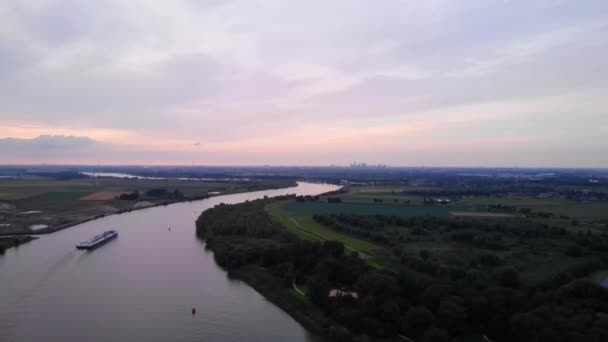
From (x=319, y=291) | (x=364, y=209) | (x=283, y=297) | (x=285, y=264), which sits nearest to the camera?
(x=319, y=291)

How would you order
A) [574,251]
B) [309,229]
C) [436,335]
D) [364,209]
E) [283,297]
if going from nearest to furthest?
[436,335] < [283,297] < [574,251] < [309,229] < [364,209]

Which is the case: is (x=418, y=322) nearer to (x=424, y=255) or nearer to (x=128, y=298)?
(x=424, y=255)

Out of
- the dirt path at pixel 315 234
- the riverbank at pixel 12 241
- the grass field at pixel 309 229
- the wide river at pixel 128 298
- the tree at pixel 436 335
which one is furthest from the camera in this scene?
the riverbank at pixel 12 241

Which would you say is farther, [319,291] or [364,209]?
[364,209]

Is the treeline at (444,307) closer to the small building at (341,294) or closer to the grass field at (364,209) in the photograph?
the small building at (341,294)

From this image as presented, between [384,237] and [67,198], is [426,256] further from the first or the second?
[67,198]

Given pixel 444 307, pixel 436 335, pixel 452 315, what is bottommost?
pixel 436 335

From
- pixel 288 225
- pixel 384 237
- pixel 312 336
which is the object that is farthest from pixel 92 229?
pixel 312 336

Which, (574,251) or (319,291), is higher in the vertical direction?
(574,251)

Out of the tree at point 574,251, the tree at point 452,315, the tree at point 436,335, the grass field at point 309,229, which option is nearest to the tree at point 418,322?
the tree at point 452,315

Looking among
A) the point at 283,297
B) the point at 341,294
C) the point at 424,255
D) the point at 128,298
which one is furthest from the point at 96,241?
the point at 424,255
